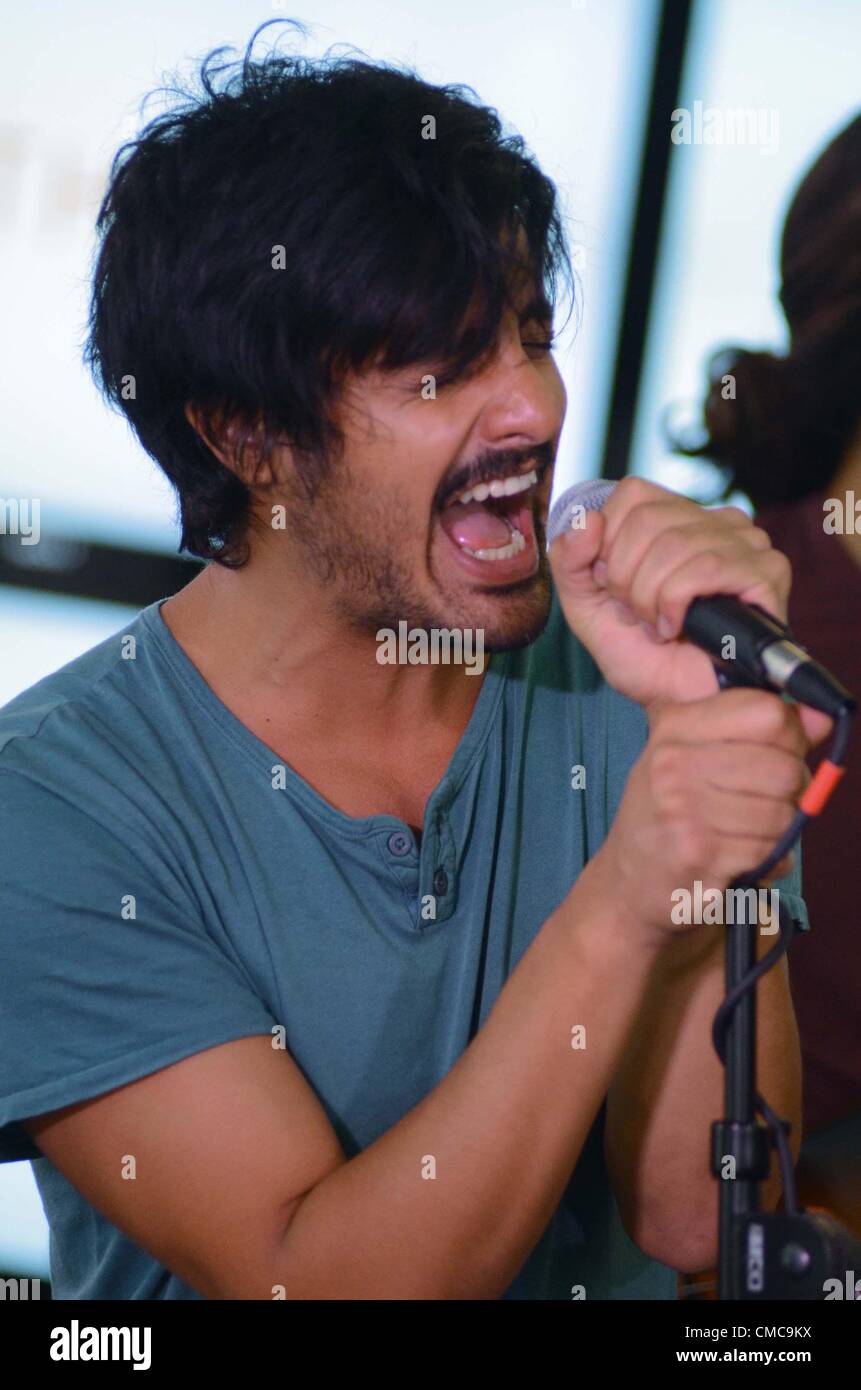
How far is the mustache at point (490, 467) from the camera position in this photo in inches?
45.9

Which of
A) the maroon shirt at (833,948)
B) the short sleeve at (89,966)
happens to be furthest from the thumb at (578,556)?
the maroon shirt at (833,948)

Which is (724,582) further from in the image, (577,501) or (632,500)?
(577,501)

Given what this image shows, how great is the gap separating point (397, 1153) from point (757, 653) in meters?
0.41

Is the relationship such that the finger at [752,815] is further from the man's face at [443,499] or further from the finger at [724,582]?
the man's face at [443,499]

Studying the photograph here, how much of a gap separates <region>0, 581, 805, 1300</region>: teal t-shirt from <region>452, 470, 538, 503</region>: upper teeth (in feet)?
0.54

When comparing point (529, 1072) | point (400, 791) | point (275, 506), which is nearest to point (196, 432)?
point (275, 506)

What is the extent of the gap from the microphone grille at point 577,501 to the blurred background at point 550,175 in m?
0.83

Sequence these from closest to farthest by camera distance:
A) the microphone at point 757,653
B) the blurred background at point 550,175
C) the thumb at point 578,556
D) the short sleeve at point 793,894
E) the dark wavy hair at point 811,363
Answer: the microphone at point 757,653 < the thumb at point 578,556 < the short sleeve at point 793,894 < the dark wavy hair at point 811,363 < the blurred background at point 550,175

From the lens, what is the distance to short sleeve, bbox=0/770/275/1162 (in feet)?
3.30

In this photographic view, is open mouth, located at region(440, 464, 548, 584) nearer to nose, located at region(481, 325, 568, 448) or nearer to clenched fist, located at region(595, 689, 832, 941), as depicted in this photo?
nose, located at region(481, 325, 568, 448)

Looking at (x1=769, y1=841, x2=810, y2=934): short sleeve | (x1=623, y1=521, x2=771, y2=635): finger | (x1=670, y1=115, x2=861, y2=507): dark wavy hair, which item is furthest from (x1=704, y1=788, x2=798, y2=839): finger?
(x1=670, y1=115, x2=861, y2=507): dark wavy hair

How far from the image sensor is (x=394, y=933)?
114cm

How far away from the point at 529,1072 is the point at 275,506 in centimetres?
55

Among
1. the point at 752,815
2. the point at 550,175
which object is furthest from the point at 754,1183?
the point at 550,175
